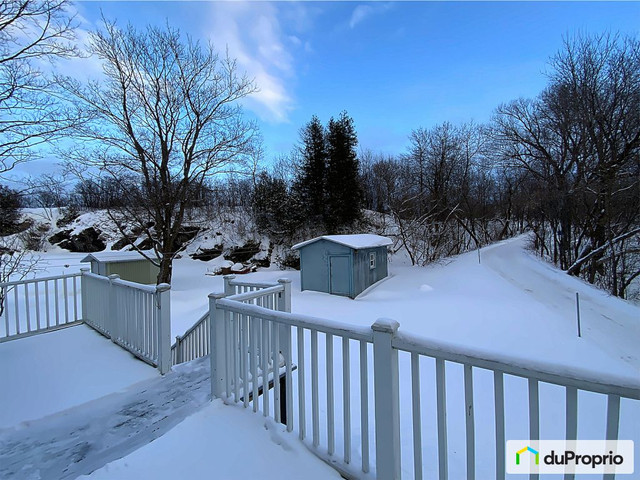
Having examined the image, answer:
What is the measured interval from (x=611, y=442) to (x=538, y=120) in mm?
18557

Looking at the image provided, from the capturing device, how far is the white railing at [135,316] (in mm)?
3561

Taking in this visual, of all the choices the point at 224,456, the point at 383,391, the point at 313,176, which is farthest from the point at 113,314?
the point at 313,176

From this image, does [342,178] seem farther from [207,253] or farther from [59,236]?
[59,236]

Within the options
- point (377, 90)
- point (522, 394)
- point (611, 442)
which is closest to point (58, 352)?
point (611, 442)

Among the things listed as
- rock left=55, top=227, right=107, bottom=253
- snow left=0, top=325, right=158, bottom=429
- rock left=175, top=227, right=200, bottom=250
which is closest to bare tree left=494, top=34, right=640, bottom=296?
snow left=0, top=325, right=158, bottom=429

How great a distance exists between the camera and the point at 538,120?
49.6 ft

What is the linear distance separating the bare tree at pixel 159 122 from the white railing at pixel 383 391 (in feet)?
34.0

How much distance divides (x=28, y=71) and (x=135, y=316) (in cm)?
398

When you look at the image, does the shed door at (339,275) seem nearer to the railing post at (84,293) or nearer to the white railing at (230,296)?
the white railing at (230,296)

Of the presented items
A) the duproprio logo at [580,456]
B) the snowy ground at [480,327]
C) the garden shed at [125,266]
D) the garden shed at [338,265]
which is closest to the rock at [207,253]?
the snowy ground at [480,327]

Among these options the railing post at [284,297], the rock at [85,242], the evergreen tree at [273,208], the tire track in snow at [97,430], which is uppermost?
the evergreen tree at [273,208]

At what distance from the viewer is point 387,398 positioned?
146cm

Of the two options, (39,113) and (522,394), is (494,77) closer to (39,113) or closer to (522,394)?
(522,394)

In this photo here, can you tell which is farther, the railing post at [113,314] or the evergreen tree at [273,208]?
the evergreen tree at [273,208]
